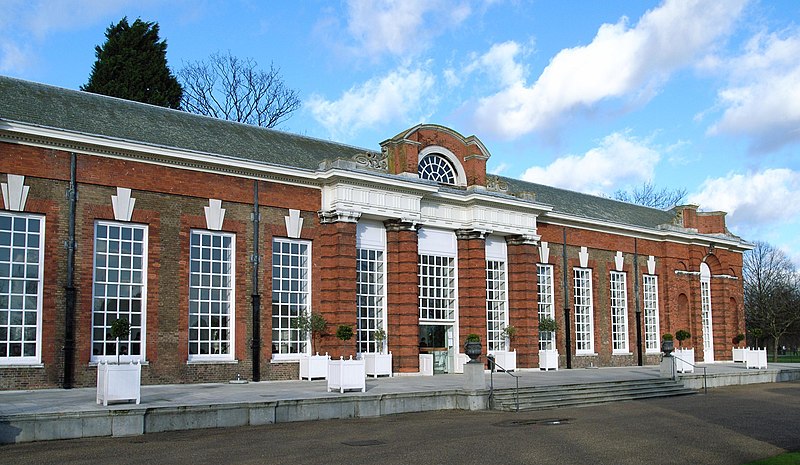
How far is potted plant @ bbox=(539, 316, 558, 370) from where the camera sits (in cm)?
2998

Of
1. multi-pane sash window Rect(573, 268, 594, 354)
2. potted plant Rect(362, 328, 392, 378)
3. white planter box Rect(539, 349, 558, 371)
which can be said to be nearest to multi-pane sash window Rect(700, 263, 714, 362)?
multi-pane sash window Rect(573, 268, 594, 354)

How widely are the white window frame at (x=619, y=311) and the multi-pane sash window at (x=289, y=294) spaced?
16376mm

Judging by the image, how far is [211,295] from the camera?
22.2 meters

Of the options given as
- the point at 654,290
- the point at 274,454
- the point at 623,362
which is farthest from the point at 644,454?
the point at 654,290

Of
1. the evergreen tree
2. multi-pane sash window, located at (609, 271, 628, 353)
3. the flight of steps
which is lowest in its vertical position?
the flight of steps

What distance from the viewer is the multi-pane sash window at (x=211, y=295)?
858 inches

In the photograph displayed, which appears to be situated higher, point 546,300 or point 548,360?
point 546,300

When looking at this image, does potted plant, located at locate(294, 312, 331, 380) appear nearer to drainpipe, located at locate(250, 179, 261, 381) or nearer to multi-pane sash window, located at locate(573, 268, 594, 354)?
drainpipe, located at locate(250, 179, 261, 381)

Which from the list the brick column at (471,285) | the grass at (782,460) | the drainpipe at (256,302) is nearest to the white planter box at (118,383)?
the drainpipe at (256,302)

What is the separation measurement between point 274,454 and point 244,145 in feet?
47.1

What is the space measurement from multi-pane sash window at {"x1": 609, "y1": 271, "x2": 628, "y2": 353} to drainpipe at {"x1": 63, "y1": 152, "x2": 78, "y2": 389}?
76.9ft

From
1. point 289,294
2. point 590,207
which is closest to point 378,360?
point 289,294

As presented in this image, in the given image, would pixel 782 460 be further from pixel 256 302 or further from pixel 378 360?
pixel 256 302

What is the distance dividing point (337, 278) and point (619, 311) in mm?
16579
